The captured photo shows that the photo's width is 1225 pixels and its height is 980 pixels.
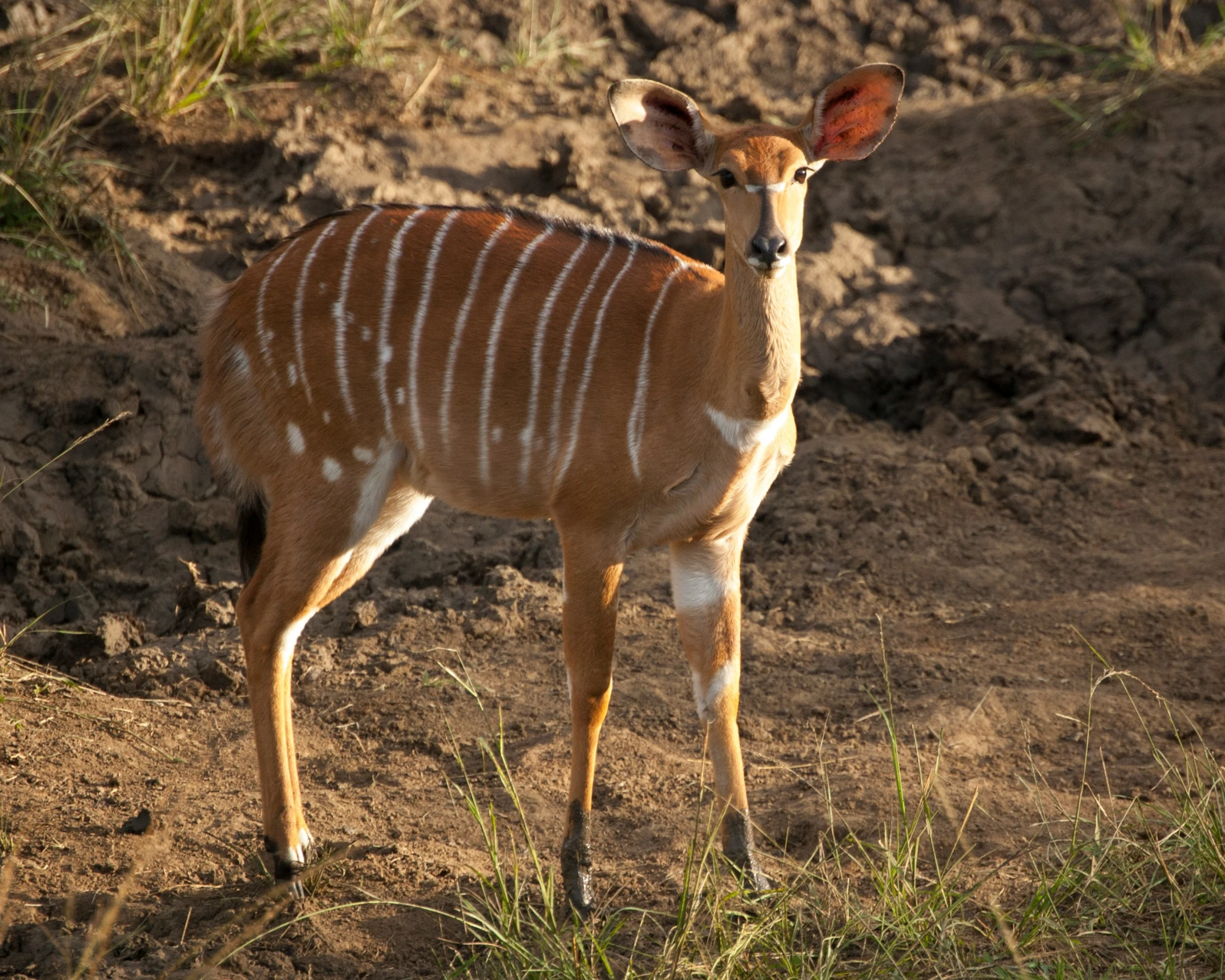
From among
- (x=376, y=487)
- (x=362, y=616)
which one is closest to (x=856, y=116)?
(x=376, y=487)

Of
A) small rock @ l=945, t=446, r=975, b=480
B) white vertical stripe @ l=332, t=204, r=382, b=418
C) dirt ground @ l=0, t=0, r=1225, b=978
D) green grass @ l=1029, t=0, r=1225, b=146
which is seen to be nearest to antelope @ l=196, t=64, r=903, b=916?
white vertical stripe @ l=332, t=204, r=382, b=418

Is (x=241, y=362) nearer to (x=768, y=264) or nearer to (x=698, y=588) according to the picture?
(x=698, y=588)

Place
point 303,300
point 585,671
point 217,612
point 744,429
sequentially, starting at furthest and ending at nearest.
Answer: point 217,612 < point 303,300 < point 585,671 < point 744,429

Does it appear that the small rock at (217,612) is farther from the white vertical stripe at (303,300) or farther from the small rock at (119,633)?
the white vertical stripe at (303,300)

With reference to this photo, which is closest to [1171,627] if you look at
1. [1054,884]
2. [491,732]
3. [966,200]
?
[1054,884]

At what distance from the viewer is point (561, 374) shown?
10.5 feet

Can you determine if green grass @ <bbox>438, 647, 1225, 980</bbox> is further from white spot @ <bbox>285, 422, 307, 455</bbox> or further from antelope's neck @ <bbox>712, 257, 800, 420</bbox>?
white spot @ <bbox>285, 422, 307, 455</bbox>

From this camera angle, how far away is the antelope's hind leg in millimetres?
3148

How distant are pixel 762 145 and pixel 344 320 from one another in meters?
1.14

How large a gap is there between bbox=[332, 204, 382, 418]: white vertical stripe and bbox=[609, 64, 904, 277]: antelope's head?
81 centimetres

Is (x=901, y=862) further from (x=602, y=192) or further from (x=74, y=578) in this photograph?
(x=602, y=192)

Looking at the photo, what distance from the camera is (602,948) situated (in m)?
2.52

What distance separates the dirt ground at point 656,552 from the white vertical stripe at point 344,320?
840 mm

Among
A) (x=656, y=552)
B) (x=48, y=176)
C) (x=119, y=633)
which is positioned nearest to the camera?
(x=119, y=633)
